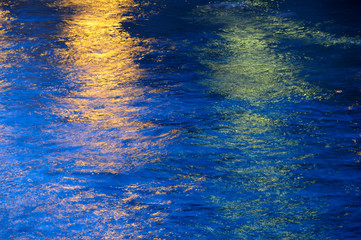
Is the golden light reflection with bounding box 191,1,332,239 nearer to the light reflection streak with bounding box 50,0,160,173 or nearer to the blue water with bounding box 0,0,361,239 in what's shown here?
the blue water with bounding box 0,0,361,239

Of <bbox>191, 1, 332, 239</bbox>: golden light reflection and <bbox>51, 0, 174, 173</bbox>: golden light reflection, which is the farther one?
<bbox>51, 0, 174, 173</bbox>: golden light reflection

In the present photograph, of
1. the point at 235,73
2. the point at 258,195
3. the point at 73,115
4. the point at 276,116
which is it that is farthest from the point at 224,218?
the point at 235,73

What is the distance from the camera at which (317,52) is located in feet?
14.3

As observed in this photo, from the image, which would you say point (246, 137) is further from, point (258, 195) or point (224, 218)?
point (224, 218)

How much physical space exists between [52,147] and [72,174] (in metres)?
0.37

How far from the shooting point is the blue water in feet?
6.64

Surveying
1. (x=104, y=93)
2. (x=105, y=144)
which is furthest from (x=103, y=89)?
(x=105, y=144)

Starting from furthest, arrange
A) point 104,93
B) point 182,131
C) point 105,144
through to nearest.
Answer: point 104,93 → point 182,131 → point 105,144

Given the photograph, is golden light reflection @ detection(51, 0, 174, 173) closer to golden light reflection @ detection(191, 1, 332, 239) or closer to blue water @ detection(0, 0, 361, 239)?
blue water @ detection(0, 0, 361, 239)

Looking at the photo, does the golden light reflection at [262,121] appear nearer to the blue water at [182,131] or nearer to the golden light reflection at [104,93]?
the blue water at [182,131]

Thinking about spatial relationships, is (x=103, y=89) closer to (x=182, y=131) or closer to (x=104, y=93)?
(x=104, y=93)

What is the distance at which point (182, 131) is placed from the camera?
289 centimetres

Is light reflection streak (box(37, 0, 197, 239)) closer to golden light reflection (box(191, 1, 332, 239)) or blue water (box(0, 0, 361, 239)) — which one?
blue water (box(0, 0, 361, 239))

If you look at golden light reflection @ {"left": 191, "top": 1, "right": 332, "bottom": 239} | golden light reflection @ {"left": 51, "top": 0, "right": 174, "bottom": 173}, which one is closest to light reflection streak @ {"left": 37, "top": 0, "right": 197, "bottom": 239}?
golden light reflection @ {"left": 51, "top": 0, "right": 174, "bottom": 173}
